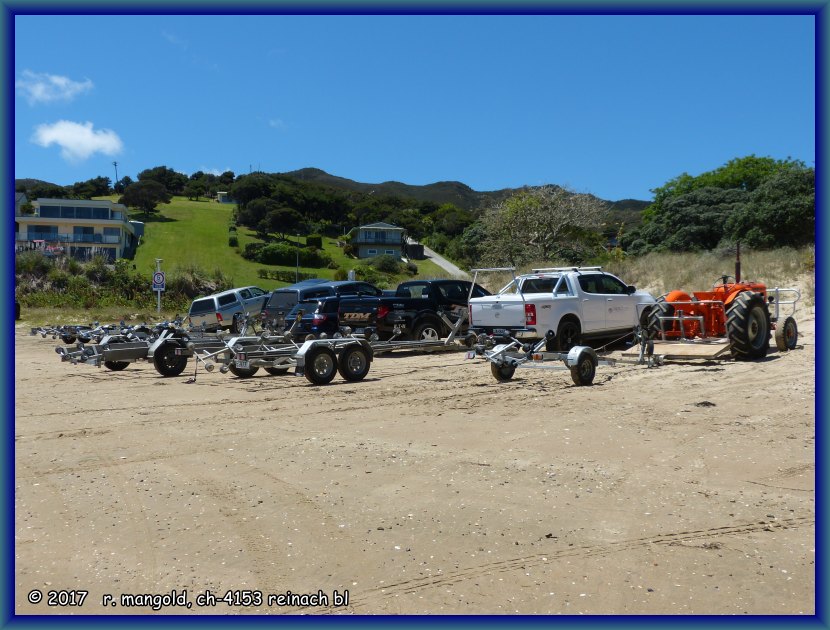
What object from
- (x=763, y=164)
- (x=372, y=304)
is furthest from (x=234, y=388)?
(x=763, y=164)

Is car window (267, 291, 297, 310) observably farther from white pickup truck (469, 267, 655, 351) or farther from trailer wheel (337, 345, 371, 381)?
trailer wheel (337, 345, 371, 381)

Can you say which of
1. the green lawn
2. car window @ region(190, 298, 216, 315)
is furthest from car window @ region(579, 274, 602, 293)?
the green lawn

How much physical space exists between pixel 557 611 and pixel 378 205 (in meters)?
123

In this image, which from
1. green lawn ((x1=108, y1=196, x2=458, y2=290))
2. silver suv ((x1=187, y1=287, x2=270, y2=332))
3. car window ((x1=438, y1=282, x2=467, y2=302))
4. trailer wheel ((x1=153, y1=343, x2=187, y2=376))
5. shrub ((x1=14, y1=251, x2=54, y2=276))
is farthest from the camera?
green lawn ((x1=108, y1=196, x2=458, y2=290))

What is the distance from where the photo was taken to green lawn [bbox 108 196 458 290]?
69.2m

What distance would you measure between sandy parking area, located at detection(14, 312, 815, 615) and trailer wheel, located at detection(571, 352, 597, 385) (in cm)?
79

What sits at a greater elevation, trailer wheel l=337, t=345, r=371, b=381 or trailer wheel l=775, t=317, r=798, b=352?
trailer wheel l=775, t=317, r=798, b=352

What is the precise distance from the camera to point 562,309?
14.7 m

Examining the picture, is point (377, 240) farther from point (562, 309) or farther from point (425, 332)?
point (562, 309)

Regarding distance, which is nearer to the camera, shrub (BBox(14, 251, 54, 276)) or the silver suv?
the silver suv

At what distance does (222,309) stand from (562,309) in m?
15.7

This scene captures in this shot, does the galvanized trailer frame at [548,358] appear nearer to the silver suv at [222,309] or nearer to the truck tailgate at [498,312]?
the truck tailgate at [498,312]

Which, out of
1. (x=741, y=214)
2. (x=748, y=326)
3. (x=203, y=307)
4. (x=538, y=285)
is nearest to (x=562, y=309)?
(x=538, y=285)

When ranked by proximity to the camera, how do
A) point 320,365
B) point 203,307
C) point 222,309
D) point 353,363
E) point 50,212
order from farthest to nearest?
point 50,212 → point 203,307 → point 222,309 → point 353,363 → point 320,365
